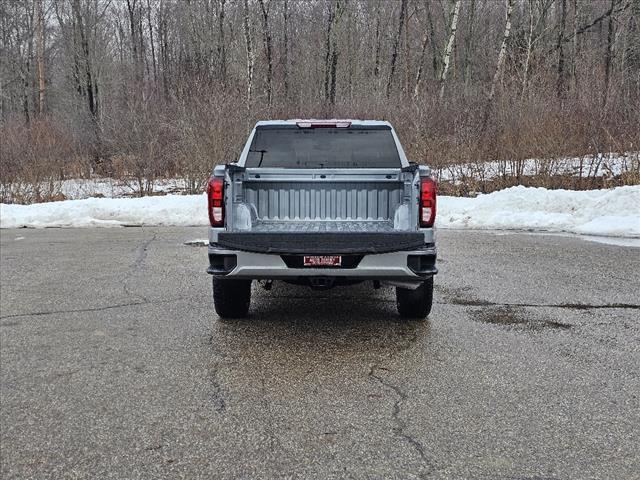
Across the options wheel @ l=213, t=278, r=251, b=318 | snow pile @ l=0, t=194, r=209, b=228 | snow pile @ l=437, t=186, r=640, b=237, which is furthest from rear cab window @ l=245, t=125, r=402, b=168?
snow pile @ l=0, t=194, r=209, b=228

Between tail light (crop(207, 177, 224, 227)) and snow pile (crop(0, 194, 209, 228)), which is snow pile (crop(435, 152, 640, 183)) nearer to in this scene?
snow pile (crop(0, 194, 209, 228))

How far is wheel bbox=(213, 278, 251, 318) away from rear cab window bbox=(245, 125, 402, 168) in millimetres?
1192

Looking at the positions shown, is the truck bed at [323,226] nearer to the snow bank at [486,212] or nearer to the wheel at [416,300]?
the wheel at [416,300]

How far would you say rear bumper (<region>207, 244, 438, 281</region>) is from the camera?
523 centimetres

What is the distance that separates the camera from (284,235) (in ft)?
17.0

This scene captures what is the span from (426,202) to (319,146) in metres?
1.46

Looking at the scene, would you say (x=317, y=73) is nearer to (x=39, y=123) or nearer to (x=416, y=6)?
(x=416, y=6)

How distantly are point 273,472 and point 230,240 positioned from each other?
7.96ft

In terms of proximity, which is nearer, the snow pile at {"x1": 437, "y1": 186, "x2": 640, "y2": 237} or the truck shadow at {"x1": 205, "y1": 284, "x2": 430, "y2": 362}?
the truck shadow at {"x1": 205, "y1": 284, "x2": 430, "y2": 362}

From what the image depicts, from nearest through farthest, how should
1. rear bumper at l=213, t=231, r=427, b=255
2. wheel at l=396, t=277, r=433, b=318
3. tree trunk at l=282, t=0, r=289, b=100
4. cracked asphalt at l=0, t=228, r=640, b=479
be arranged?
cracked asphalt at l=0, t=228, r=640, b=479 < rear bumper at l=213, t=231, r=427, b=255 < wheel at l=396, t=277, r=433, b=318 < tree trunk at l=282, t=0, r=289, b=100

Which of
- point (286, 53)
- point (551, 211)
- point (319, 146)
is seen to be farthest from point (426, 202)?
point (286, 53)

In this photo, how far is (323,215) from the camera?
5.76 meters

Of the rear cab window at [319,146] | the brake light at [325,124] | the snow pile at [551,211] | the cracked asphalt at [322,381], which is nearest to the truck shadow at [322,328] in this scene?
the cracked asphalt at [322,381]

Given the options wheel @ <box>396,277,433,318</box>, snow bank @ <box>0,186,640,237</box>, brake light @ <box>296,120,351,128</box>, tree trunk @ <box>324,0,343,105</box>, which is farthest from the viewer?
tree trunk @ <box>324,0,343,105</box>
